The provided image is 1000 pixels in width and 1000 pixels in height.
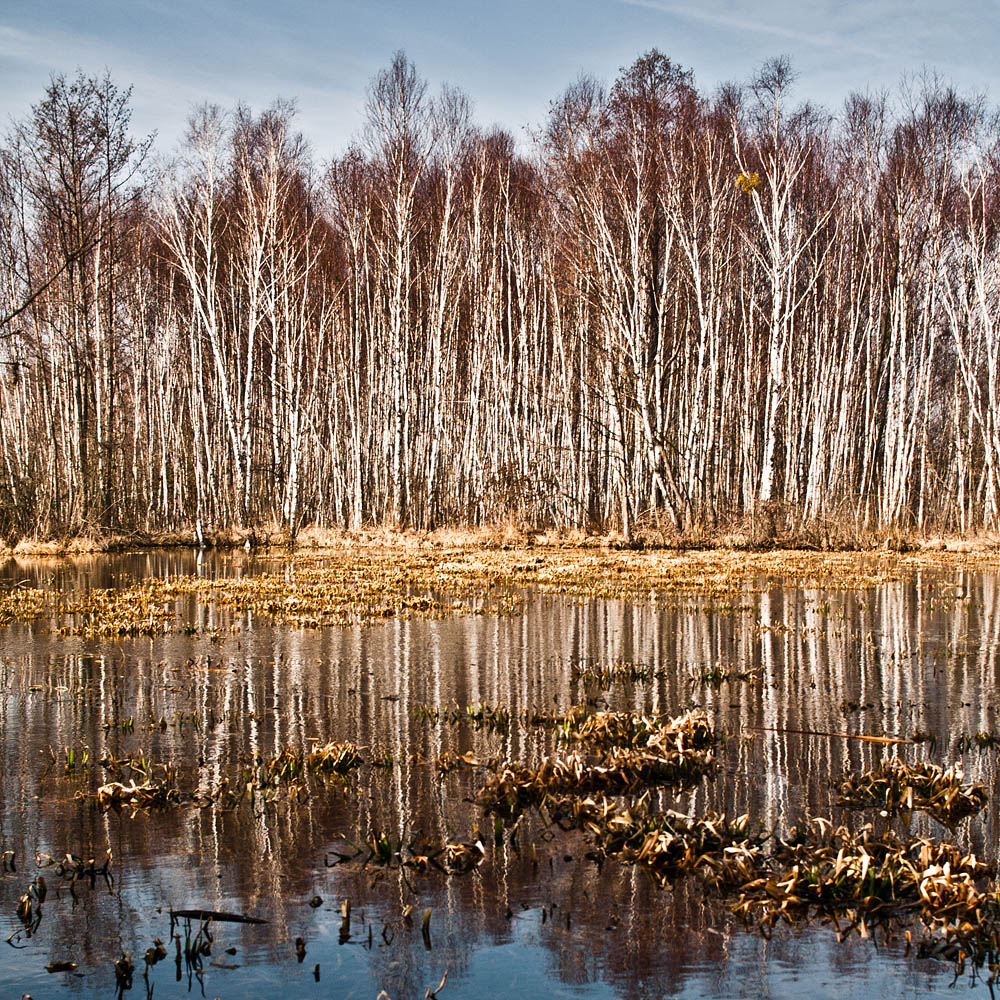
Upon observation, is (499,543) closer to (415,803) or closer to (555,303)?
(555,303)

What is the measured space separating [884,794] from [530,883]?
2.09 metres

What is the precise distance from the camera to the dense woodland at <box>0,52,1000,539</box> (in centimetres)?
2462

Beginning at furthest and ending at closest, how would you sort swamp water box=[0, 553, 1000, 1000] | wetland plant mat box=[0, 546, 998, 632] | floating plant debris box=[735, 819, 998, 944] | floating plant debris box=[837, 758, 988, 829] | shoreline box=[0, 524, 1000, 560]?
shoreline box=[0, 524, 1000, 560] < wetland plant mat box=[0, 546, 998, 632] < floating plant debris box=[837, 758, 988, 829] < floating plant debris box=[735, 819, 998, 944] < swamp water box=[0, 553, 1000, 1000]

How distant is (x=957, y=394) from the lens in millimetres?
30766

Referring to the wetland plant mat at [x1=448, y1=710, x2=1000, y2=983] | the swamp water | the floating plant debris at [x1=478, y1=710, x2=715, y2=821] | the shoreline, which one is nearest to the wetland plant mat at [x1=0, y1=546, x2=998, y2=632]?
the shoreline

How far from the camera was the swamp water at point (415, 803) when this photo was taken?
3.39m

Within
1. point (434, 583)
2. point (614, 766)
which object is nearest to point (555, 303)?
point (434, 583)

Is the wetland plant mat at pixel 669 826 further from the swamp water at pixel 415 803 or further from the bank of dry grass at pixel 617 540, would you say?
A: the bank of dry grass at pixel 617 540

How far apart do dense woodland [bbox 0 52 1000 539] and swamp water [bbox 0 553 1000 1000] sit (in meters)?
14.0

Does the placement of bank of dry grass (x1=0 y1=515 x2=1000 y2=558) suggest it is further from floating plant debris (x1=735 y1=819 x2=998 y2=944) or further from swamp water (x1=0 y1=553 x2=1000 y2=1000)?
floating plant debris (x1=735 y1=819 x2=998 y2=944)

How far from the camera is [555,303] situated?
90.8 ft

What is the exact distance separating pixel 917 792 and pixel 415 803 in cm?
255

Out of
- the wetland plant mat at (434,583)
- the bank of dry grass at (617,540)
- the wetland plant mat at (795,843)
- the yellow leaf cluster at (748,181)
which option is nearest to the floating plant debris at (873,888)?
the wetland plant mat at (795,843)

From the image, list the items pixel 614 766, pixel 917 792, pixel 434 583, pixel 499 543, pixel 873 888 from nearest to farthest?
pixel 873 888
pixel 917 792
pixel 614 766
pixel 434 583
pixel 499 543
